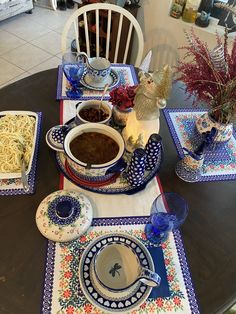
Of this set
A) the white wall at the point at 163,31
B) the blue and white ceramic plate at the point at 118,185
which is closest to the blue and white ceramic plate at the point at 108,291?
the blue and white ceramic plate at the point at 118,185

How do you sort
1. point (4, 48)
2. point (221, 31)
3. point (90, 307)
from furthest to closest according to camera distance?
point (4, 48) → point (221, 31) → point (90, 307)

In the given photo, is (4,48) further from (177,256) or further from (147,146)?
(177,256)

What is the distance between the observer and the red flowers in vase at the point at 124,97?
961 millimetres

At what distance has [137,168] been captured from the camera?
0.84m

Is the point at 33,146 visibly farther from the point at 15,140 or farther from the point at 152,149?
the point at 152,149

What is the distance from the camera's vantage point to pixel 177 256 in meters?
0.77

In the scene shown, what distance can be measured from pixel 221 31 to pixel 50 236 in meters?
1.89

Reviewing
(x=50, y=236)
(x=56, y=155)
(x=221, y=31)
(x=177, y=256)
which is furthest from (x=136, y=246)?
(x=221, y=31)

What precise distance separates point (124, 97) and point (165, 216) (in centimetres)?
42

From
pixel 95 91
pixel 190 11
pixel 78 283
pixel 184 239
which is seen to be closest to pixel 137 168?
pixel 184 239

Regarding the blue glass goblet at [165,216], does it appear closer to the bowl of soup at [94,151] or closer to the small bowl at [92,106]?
the bowl of soup at [94,151]

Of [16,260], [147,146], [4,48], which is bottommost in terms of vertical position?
[4,48]

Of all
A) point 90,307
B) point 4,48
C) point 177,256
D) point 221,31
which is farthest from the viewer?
point 4,48

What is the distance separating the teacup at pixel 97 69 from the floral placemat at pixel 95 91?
0.06m
